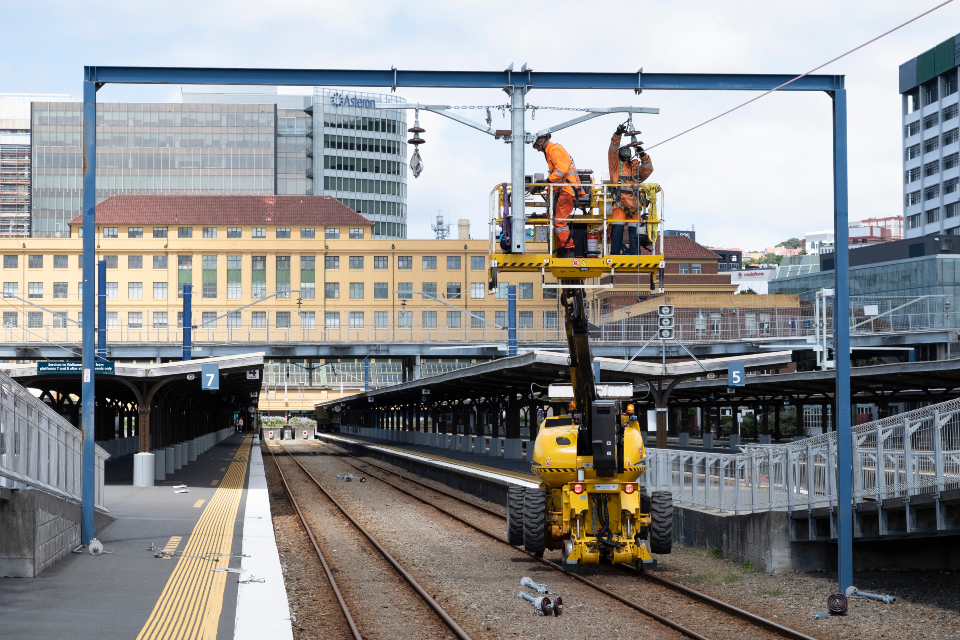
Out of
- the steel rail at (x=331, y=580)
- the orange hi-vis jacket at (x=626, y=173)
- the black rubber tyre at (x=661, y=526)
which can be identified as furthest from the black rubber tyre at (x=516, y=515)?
the orange hi-vis jacket at (x=626, y=173)

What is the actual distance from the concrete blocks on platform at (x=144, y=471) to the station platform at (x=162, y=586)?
8395 mm

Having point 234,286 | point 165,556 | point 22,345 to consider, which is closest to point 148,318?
point 234,286

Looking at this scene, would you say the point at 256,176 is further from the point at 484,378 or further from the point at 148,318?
the point at 484,378

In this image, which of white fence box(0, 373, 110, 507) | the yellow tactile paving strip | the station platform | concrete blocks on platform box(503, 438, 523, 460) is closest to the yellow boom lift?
the station platform

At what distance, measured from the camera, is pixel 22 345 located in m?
67.0

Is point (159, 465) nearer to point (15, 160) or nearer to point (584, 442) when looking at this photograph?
point (584, 442)

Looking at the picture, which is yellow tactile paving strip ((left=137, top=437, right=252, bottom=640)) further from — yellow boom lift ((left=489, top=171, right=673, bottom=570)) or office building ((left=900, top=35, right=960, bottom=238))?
office building ((left=900, top=35, right=960, bottom=238))

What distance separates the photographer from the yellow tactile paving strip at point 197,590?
1154 centimetres

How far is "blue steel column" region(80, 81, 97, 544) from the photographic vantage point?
17.4 m

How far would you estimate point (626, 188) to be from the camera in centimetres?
1524

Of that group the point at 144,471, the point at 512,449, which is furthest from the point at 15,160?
the point at 144,471

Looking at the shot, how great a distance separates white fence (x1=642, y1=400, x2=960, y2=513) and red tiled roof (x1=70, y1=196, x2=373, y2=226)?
9154 cm

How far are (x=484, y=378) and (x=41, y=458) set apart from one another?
26718 millimetres

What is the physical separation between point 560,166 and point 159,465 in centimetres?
2477
